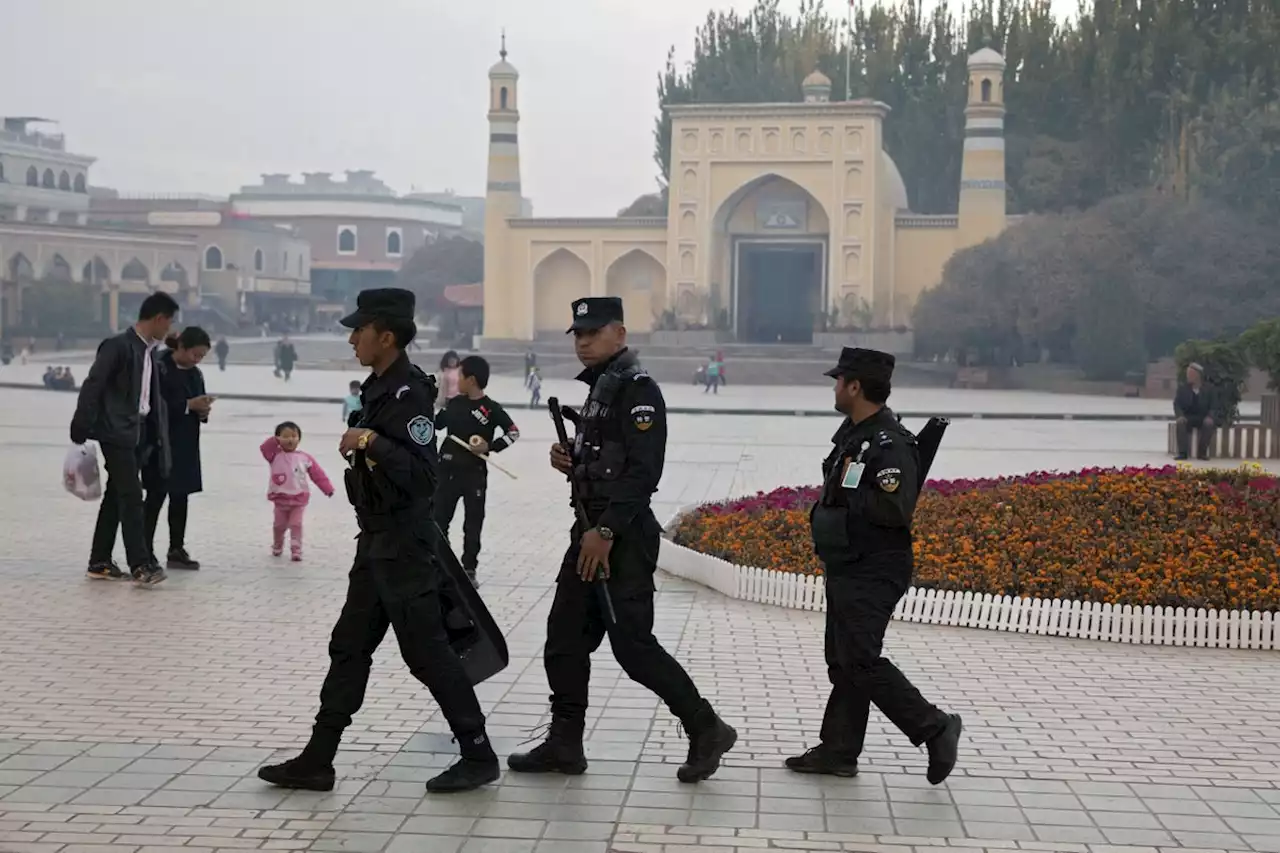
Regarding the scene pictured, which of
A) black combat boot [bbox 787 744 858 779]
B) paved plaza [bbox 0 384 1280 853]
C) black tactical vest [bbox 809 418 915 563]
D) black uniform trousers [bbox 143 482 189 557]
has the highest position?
black tactical vest [bbox 809 418 915 563]

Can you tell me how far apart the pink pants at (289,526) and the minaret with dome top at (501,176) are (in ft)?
145

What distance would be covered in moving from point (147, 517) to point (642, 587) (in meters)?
5.17

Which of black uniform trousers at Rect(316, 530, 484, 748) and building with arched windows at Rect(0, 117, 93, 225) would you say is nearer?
black uniform trousers at Rect(316, 530, 484, 748)

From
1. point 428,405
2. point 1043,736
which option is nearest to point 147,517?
point 428,405

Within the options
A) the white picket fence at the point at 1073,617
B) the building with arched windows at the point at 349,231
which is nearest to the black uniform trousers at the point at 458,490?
the white picket fence at the point at 1073,617

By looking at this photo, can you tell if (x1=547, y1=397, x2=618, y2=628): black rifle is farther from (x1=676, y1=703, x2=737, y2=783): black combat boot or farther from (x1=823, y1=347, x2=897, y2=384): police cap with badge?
(x1=823, y1=347, x2=897, y2=384): police cap with badge

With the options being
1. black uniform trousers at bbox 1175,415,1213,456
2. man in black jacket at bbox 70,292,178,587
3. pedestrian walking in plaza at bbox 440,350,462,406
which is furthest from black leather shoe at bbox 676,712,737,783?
black uniform trousers at bbox 1175,415,1213,456

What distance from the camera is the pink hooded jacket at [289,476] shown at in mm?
10273

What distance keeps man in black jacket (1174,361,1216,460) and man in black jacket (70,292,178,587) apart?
47.7 ft

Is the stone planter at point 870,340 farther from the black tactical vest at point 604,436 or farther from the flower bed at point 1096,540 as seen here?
the black tactical vest at point 604,436

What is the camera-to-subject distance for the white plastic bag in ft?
29.8

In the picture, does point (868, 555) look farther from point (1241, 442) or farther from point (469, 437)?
point (1241, 442)

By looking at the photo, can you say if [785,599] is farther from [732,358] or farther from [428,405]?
[732,358]

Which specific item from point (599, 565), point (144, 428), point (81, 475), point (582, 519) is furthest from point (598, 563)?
point (81, 475)
